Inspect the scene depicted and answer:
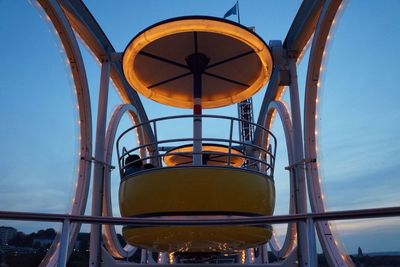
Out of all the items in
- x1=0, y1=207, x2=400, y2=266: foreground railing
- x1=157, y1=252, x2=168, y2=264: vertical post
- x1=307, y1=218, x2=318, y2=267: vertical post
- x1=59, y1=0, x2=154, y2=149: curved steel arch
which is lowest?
x1=157, y1=252, x2=168, y2=264: vertical post

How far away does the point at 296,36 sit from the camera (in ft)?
28.4

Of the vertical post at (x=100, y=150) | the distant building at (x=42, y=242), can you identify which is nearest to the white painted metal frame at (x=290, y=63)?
the vertical post at (x=100, y=150)

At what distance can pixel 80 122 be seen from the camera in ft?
30.0

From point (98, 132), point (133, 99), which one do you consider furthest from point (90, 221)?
point (133, 99)

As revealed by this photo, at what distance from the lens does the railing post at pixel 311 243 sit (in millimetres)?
3195

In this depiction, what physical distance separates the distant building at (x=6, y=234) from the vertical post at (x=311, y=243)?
14.5 feet

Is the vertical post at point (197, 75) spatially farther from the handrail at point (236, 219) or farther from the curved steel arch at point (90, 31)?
the handrail at point (236, 219)

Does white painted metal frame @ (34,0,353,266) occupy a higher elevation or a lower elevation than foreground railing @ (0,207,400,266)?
higher

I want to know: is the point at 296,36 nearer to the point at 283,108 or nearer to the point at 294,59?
the point at 294,59

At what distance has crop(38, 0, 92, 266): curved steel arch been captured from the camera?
8.01 m

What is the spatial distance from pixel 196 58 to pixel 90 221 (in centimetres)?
413

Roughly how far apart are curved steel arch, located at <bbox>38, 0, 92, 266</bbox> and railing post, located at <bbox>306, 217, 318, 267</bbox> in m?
6.04

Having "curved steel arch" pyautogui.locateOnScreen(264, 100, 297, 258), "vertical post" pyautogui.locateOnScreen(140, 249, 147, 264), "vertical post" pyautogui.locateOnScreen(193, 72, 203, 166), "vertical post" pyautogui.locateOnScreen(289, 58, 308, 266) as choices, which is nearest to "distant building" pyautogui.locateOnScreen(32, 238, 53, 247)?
"vertical post" pyautogui.locateOnScreen(193, 72, 203, 166)

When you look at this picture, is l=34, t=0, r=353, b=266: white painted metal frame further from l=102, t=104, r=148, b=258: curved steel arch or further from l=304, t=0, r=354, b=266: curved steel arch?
l=102, t=104, r=148, b=258: curved steel arch
